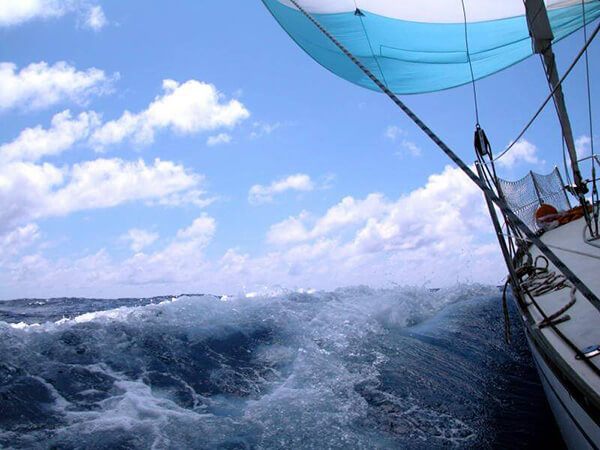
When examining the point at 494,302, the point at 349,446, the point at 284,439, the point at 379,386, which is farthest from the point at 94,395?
the point at 494,302

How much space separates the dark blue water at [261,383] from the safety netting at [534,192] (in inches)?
85.8

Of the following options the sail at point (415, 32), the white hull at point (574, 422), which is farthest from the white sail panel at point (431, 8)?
the white hull at point (574, 422)

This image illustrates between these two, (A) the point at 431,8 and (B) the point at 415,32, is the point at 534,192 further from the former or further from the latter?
(A) the point at 431,8

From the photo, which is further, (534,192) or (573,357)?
(534,192)

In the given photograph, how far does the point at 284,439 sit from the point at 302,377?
163 cm

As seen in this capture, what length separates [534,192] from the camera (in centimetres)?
684

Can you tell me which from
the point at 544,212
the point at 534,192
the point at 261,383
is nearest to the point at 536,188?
the point at 534,192

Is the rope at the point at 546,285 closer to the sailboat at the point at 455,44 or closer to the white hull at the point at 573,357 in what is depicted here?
the white hull at the point at 573,357

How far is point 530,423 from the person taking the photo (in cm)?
345

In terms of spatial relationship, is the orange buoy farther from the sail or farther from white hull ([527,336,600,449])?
white hull ([527,336,600,449])

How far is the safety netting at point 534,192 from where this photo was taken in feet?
21.5

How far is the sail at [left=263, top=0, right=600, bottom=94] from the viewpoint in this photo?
747 centimetres

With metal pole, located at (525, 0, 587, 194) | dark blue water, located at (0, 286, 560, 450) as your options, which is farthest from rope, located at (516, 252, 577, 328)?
metal pole, located at (525, 0, 587, 194)

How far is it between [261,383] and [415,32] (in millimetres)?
7180
